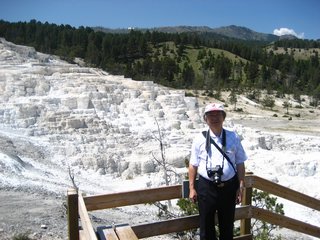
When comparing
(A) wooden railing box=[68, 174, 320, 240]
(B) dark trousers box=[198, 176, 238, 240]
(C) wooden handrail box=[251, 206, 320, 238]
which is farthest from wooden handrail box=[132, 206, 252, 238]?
(C) wooden handrail box=[251, 206, 320, 238]

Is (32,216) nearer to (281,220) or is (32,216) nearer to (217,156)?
(281,220)

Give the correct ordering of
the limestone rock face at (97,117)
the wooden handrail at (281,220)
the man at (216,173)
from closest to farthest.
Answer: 1. the man at (216,173)
2. the wooden handrail at (281,220)
3. the limestone rock face at (97,117)

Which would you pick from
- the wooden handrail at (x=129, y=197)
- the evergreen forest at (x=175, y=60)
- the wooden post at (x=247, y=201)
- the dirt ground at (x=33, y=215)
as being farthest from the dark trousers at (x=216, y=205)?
the evergreen forest at (x=175, y=60)

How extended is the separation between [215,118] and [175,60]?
82764 millimetres

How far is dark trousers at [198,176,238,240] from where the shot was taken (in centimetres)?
390

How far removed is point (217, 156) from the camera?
391cm

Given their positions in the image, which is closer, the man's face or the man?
the man

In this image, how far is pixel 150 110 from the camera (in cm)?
2252

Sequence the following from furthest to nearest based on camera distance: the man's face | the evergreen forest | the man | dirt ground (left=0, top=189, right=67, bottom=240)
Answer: the evergreen forest, dirt ground (left=0, top=189, right=67, bottom=240), the man's face, the man

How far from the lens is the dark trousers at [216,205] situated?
12.8ft

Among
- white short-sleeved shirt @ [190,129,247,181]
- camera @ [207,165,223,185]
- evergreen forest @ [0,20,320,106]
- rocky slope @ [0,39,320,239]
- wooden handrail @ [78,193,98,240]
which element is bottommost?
rocky slope @ [0,39,320,239]

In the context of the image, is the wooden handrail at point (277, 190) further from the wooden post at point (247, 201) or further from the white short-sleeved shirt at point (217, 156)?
the white short-sleeved shirt at point (217, 156)

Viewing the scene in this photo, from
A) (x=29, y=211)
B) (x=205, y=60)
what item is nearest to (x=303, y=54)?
(x=205, y=60)

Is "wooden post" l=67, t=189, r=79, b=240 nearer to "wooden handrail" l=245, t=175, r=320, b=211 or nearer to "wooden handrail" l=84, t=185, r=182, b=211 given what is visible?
"wooden handrail" l=84, t=185, r=182, b=211
